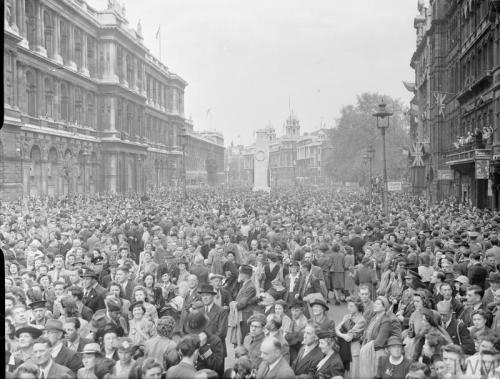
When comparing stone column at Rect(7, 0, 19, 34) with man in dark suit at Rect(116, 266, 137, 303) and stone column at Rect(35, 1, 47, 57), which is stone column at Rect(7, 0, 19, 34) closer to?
stone column at Rect(35, 1, 47, 57)

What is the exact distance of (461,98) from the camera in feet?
126

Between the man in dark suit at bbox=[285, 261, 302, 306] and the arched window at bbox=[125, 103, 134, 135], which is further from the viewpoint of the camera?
the arched window at bbox=[125, 103, 134, 135]

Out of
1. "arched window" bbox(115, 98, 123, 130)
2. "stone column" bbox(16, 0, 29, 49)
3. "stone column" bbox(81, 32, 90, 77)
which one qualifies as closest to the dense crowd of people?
"stone column" bbox(16, 0, 29, 49)

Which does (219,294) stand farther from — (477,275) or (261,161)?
(261,161)

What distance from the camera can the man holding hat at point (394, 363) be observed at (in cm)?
691

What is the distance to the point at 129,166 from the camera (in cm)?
5791

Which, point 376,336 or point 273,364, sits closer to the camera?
point 273,364

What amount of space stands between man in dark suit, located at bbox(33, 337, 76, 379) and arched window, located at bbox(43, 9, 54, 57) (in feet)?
133

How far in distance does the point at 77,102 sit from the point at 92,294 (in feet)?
136

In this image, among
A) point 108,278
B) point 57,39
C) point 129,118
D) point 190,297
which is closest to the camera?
point 190,297

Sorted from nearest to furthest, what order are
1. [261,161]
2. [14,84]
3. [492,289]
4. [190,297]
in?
[492,289] < [190,297] < [14,84] < [261,161]

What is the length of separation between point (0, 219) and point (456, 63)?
105 feet

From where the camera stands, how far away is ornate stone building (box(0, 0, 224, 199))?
116 ft

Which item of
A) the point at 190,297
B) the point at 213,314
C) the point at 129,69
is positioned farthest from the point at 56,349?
the point at 129,69
